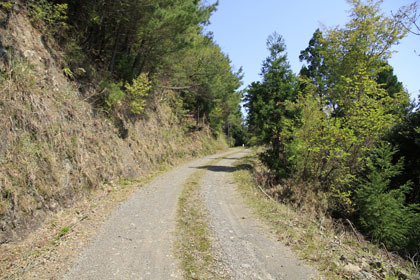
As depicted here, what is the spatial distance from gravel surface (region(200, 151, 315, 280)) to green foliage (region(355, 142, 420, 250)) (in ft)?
17.7

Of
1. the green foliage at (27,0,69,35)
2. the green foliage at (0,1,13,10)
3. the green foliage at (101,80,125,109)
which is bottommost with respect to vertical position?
the green foliage at (101,80,125,109)

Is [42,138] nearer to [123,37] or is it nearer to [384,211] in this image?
[123,37]

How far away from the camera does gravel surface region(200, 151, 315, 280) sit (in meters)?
4.14

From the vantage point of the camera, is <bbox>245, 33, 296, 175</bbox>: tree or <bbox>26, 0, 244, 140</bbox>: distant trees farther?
<bbox>245, 33, 296, 175</bbox>: tree

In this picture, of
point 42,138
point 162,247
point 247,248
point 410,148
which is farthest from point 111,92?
point 410,148

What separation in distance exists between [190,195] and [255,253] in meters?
4.51

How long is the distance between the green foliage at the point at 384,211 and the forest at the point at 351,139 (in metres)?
0.03

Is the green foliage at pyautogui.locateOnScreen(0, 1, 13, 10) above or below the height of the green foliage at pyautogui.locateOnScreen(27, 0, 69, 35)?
below

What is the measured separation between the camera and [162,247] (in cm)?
495

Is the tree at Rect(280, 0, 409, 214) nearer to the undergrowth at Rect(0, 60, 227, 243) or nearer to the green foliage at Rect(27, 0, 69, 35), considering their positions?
the undergrowth at Rect(0, 60, 227, 243)

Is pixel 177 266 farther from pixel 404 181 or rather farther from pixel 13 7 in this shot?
pixel 404 181

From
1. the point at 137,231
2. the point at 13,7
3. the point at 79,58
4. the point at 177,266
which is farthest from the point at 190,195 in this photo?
the point at 13,7

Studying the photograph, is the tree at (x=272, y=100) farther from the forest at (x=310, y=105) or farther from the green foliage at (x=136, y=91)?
the green foliage at (x=136, y=91)

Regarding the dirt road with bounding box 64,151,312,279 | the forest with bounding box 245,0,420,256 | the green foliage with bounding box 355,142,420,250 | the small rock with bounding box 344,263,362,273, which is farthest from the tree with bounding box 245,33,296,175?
the small rock with bounding box 344,263,362,273
